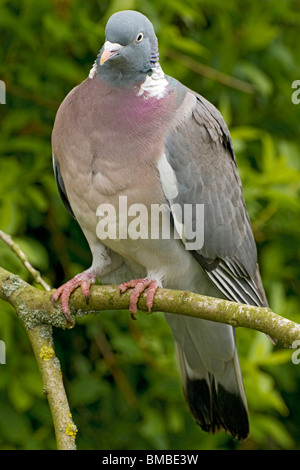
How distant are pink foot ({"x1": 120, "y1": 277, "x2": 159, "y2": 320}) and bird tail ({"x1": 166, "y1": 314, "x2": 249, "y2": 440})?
1.68ft

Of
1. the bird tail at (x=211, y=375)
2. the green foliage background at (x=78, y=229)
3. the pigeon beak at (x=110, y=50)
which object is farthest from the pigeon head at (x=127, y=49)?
the bird tail at (x=211, y=375)

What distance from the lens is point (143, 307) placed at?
2439mm

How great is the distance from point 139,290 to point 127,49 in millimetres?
775

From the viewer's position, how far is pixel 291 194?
10.9ft

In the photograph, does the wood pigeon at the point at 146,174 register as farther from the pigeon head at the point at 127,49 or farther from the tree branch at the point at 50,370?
the tree branch at the point at 50,370

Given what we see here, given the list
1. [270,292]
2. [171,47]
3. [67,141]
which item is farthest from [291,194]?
[67,141]

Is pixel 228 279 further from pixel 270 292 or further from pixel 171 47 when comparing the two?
pixel 171 47

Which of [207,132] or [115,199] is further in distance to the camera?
[207,132]

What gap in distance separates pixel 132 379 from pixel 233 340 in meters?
0.66

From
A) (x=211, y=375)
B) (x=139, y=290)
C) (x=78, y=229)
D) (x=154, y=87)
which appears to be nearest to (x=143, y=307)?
(x=139, y=290)

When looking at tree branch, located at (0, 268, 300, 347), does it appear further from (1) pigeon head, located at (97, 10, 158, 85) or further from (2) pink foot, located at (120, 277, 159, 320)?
(1) pigeon head, located at (97, 10, 158, 85)

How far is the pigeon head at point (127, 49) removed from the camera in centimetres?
253

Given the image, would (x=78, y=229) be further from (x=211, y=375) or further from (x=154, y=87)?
(x=154, y=87)

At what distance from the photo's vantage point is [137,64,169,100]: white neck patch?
8.70 feet
